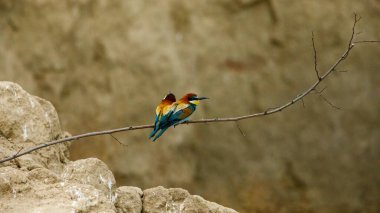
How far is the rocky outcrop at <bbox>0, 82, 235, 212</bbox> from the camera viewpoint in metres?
3.51

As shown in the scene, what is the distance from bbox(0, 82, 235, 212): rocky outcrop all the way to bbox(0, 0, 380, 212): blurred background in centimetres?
320

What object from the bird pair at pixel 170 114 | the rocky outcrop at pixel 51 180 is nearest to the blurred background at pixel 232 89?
the bird pair at pixel 170 114

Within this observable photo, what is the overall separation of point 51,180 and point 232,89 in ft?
14.4

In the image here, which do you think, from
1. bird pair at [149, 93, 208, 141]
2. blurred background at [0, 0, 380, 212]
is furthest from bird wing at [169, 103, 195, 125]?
blurred background at [0, 0, 380, 212]

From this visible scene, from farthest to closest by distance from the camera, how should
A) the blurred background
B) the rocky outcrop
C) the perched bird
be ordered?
the blurred background < the perched bird < the rocky outcrop

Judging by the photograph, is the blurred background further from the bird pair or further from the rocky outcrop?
the rocky outcrop

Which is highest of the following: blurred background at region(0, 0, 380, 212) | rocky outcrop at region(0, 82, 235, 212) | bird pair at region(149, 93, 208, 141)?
blurred background at region(0, 0, 380, 212)

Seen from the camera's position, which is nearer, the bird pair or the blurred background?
→ the bird pair

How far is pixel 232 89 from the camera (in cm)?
796

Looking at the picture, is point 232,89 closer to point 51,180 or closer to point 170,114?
point 170,114

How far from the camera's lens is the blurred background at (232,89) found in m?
7.74

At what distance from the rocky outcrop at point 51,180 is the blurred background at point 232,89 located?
10.5 feet

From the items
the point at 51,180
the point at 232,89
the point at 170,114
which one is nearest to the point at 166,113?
the point at 170,114

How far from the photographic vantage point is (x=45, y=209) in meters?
3.42
